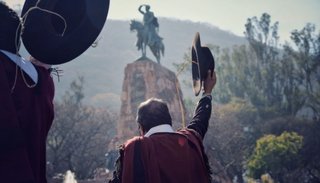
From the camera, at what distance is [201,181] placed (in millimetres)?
2955

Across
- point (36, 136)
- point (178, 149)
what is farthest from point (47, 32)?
point (178, 149)

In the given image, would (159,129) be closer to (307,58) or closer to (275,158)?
(275,158)

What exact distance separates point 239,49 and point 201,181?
47.0m

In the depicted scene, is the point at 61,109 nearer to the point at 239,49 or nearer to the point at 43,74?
the point at 239,49

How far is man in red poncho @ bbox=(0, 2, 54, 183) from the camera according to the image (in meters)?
2.08

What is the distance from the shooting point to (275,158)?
21906mm

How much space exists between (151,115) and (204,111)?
0.51m

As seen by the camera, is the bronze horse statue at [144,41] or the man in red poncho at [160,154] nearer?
the man in red poncho at [160,154]

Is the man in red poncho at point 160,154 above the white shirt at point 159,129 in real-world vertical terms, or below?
below

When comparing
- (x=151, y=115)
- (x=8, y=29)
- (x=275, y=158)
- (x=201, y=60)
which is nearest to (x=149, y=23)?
(x=275, y=158)

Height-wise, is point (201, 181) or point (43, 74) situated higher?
point (43, 74)

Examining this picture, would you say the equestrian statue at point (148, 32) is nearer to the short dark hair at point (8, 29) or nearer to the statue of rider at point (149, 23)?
the statue of rider at point (149, 23)

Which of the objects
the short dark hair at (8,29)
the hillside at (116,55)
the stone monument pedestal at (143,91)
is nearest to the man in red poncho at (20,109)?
the short dark hair at (8,29)

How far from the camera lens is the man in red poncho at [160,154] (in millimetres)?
2805
